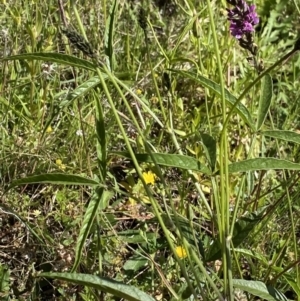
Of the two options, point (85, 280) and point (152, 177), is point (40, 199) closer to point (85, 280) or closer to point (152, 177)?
point (152, 177)

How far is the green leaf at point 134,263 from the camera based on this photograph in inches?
56.1

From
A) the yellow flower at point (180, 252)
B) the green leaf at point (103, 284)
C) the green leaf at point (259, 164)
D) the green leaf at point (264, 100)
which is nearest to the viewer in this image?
the green leaf at point (103, 284)

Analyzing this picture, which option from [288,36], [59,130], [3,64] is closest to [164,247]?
[59,130]

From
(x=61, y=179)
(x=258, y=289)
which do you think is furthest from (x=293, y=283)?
(x=61, y=179)

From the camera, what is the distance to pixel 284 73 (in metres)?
2.16

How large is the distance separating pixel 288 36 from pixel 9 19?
41.9 inches

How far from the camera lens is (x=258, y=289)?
1079 millimetres

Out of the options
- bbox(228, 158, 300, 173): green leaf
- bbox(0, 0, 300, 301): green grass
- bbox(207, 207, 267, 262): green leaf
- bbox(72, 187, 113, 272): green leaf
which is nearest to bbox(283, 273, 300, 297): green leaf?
bbox(0, 0, 300, 301): green grass

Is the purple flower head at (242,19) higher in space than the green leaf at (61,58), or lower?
higher

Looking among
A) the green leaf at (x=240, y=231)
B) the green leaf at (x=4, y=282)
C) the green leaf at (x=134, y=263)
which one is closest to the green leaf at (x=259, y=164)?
the green leaf at (x=240, y=231)

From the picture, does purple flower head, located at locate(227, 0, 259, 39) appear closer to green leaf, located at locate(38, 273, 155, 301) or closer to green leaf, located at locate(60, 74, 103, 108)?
green leaf, located at locate(60, 74, 103, 108)

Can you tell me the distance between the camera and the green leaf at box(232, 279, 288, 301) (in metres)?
1.06

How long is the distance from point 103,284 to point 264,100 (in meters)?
0.47

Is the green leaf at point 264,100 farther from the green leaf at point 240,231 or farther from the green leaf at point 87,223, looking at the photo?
the green leaf at point 87,223
